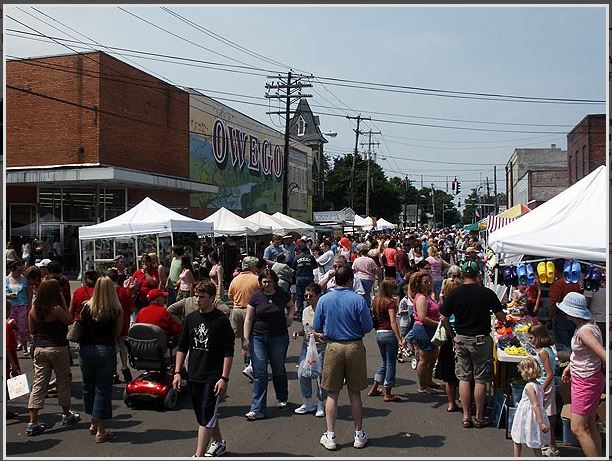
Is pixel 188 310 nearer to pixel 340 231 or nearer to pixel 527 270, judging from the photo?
pixel 527 270

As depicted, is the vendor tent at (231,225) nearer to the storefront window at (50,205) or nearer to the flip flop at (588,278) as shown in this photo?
the storefront window at (50,205)

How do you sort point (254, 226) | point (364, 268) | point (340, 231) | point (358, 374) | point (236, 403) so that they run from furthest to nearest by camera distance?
point (340, 231), point (254, 226), point (364, 268), point (236, 403), point (358, 374)

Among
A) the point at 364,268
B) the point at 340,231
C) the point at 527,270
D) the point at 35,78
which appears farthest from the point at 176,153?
the point at 527,270

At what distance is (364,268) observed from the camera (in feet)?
46.3

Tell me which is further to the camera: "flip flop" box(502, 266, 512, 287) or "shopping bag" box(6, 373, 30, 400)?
"flip flop" box(502, 266, 512, 287)

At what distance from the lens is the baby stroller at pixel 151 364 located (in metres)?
7.73

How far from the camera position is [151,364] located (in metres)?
7.93

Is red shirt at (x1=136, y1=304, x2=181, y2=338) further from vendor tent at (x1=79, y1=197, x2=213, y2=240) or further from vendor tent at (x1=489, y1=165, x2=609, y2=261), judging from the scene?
vendor tent at (x1=79, y1=197, x2=213, y2=240)

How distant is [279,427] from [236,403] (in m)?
1.16

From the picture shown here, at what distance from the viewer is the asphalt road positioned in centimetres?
639

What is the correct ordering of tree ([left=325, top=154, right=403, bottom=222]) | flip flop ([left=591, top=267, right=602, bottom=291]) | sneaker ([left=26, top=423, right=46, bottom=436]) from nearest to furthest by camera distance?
sneaker ([left=26, top=423, right=46, bottom=436])
flip flop ([left=591, top=267, right=602, bottom=291])
tree ([left=325, top=154, right=403, bottom=222])

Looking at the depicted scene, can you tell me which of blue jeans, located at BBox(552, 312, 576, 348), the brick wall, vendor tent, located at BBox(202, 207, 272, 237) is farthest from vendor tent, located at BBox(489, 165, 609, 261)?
the brick wall

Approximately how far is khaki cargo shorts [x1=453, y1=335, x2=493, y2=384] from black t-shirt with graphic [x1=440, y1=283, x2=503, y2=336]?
77 millimetres

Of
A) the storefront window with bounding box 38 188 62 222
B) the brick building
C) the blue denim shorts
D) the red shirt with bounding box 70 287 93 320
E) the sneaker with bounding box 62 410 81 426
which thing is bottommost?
the sneaker with bounding box 62 410 81 426
